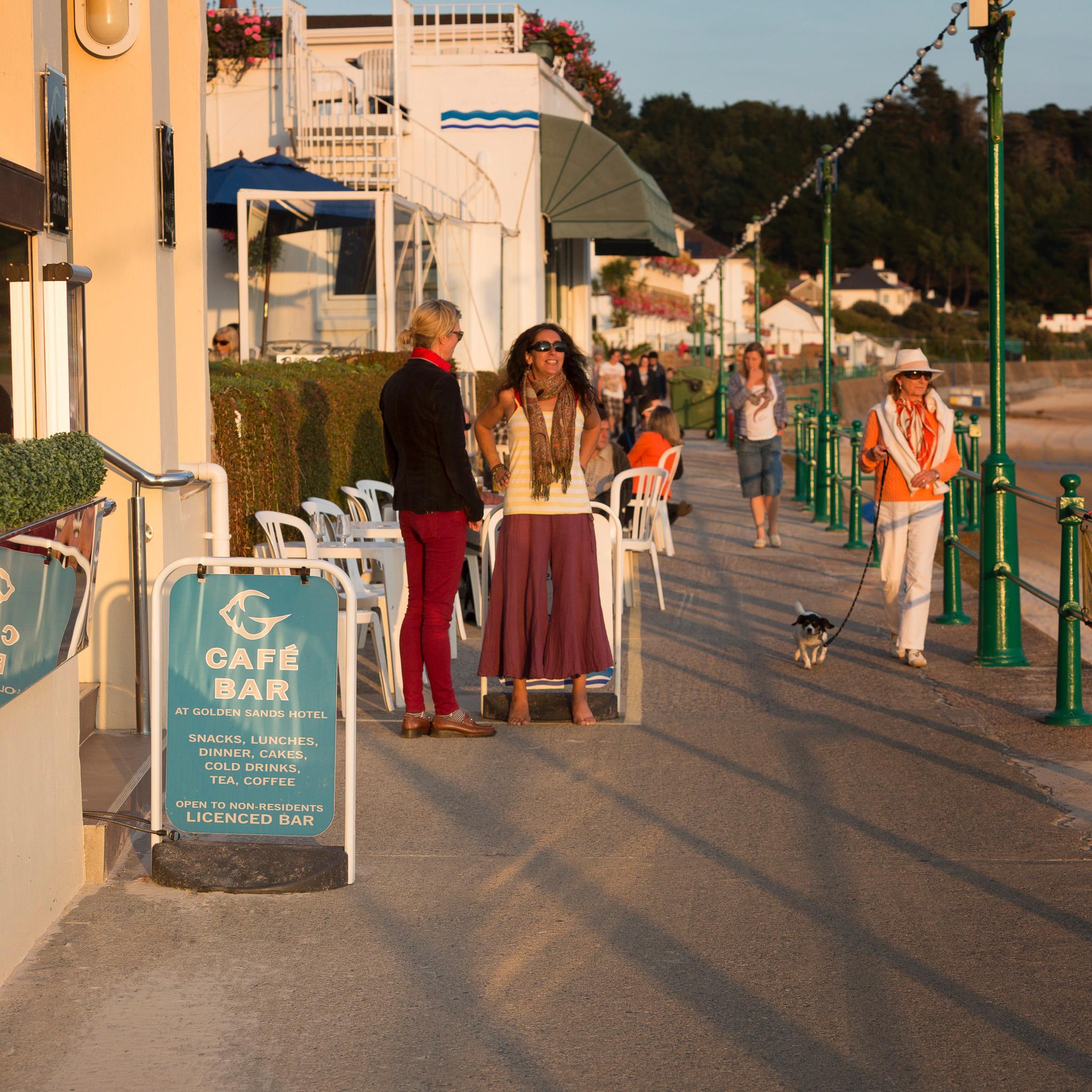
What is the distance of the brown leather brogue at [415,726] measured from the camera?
714 centimetres

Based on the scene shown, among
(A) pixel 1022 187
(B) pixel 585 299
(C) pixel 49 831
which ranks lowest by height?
(C) pixel 49 831

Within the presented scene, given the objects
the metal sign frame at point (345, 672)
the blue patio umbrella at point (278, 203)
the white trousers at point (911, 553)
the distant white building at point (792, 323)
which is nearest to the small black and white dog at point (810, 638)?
the white trousers at point (911, 553)

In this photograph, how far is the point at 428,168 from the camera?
2122 centimetres

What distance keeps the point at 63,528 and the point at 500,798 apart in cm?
230

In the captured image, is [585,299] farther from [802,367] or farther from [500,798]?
[802,367]

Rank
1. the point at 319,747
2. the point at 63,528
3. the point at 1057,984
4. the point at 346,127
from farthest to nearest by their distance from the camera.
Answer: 1. the point at 346,127
2. the point at 319,747
3. the point at 63,528
4. the point at 1057,984

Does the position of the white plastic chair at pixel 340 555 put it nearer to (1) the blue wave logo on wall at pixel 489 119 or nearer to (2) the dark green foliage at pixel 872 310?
(1) the blue wave logo on wall at pixel 489 119

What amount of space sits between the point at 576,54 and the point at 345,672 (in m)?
21.8

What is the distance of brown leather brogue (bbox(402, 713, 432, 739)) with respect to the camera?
7.14 m

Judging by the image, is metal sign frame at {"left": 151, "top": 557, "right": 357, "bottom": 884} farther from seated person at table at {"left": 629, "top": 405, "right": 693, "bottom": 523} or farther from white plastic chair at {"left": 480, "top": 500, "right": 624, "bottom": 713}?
seated person at table at {"left": 629, "top": 405, "right": 693, "bottom": 523}

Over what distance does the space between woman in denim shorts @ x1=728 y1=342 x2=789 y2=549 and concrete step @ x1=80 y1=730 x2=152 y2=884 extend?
9.06 metres

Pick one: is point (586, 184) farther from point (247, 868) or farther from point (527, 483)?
point (247, 868)

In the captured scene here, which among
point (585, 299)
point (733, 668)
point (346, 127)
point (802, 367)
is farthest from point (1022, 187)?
point (733, 668)

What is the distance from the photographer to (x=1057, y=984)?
419cm
